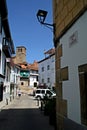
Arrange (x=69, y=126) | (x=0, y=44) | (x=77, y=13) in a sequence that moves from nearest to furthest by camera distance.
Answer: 1. (x=77, y=13)
2. (x=69, y=126)
3. (x=0, y=44)

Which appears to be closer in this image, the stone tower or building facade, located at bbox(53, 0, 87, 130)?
building facade, located at bbox(53, 0, 87, 130)

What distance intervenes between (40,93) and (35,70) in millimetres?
34097

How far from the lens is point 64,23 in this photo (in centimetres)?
798

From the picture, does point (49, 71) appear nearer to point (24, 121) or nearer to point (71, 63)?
point (24, 121)

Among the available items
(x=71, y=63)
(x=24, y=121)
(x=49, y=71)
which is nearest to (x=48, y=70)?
(x=49, y=71)

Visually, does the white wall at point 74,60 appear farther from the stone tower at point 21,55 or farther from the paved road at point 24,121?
the stone tower at point 21,55

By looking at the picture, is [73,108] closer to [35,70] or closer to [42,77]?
[42,77]

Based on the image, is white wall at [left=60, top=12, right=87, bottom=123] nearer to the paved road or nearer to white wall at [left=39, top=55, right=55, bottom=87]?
the paved road

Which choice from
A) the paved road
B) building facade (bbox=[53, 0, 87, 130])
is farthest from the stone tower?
building facade (bbox=[53, 0, 87, 130])

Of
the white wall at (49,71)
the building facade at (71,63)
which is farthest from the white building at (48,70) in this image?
the building facade at (71,63)

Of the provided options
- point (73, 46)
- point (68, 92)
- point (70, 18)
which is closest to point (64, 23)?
point (70, 18)

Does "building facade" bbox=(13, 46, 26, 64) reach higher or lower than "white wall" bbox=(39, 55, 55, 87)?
higher

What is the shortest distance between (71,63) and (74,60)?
308mm

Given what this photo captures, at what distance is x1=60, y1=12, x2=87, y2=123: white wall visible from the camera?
6.16 m
